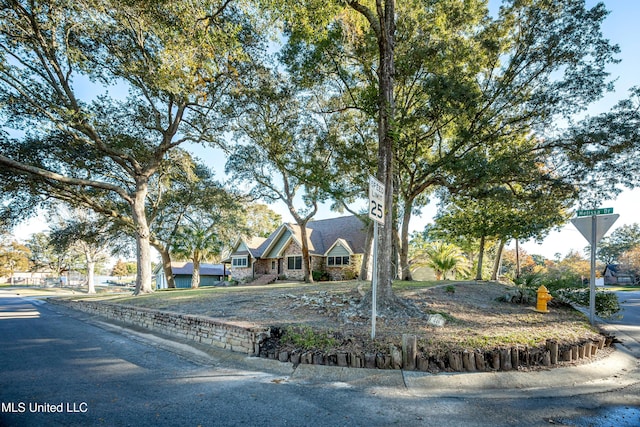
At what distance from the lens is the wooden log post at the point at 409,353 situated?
502 centimetres

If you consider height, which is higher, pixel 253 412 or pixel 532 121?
pixel 532 121

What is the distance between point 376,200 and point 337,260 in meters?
21.5

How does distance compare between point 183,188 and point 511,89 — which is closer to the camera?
point 511,89

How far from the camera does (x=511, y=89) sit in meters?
13.2

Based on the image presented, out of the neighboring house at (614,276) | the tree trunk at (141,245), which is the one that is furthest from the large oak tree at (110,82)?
the neighboring house at (614,276)

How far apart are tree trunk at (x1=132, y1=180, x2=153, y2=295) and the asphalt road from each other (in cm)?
1203

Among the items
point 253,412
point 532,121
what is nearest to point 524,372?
point 253,412

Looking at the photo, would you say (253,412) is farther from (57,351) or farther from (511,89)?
(511,89)

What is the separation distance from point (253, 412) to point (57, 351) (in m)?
5.80

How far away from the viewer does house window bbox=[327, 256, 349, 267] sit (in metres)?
26.6

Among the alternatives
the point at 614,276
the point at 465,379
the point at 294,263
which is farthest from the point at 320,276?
the point at 614,276

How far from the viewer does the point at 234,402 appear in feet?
13.3

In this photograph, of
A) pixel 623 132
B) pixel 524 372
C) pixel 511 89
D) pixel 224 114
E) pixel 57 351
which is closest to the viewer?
pixel 524 372

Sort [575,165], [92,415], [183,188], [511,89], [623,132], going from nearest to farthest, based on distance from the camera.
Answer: [92,415] → [623,132] → [575,165] → [511,89] → [183,188]
